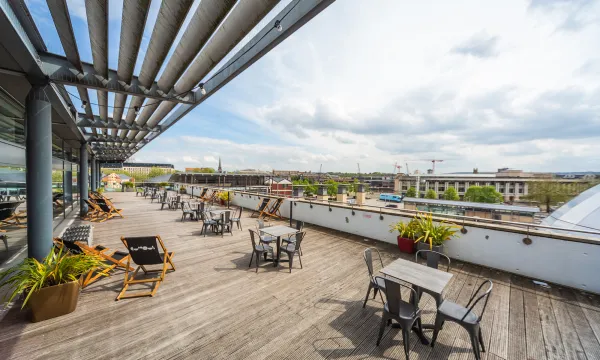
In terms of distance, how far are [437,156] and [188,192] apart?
124361 mm

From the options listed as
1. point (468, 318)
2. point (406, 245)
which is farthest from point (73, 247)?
point (406, 245)

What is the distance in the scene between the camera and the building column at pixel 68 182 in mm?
8200

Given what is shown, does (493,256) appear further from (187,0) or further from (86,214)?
(86,214)

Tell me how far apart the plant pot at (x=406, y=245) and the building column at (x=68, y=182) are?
1143 centimetres

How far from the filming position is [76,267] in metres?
2.91

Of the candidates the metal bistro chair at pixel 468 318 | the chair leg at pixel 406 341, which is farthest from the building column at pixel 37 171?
the metal bistro chair at pixel 468 318

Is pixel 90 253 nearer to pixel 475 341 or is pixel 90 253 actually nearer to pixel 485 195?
pixel 475 341

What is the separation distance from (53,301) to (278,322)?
2758mm

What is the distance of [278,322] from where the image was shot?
8.77ft

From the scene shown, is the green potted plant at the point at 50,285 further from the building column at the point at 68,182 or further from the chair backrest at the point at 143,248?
the building column at the point at 68,182

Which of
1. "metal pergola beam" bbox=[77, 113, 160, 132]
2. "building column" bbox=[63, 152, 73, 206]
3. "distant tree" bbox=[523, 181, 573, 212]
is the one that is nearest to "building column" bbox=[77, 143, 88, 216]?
"building column" bbox=[63, 152, 73, 206]

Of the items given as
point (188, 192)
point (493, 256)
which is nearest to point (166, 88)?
point (493, 256)

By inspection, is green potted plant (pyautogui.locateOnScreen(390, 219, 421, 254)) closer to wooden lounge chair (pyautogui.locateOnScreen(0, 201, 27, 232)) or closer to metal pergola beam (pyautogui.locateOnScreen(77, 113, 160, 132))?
wooden lounge chair (pyautogui.locateOnScreen(0, 201, 27, 232))

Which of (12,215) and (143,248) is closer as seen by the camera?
(143,248)
